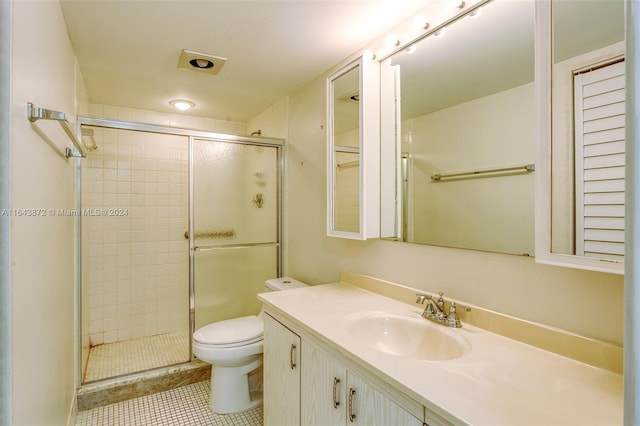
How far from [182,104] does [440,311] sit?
2753 millimetres

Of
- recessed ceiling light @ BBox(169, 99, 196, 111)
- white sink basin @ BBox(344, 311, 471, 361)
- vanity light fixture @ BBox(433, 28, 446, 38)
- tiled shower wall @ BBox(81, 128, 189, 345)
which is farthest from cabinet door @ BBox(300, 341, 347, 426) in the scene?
recessed ceiling light @ BBox(169, 99, 196, 111)

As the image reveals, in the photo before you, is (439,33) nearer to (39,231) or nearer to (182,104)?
(39,231)

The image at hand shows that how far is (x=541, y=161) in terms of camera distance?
3.32ft

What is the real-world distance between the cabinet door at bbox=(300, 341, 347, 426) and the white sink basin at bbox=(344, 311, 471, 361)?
0.51ft

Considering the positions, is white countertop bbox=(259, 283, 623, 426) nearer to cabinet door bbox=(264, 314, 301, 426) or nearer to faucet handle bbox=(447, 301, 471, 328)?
faucet handle bbox=(447, 301, 471, 328)

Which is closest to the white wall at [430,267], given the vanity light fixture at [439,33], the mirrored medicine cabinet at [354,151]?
the mirrored medicine cabinet at [354,151]

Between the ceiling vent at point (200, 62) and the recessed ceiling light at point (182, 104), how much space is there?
2.52 feet

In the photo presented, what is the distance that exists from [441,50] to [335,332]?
131 cm

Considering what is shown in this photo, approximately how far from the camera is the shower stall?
250 cm

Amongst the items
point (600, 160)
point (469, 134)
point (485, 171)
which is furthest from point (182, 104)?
point (600, 160)

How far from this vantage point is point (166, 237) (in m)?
3.19

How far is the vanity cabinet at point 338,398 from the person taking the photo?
37.0 inches

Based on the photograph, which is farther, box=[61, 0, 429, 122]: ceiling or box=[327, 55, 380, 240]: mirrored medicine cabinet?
box=[327, 55, 380, 240]: mirrored medicine cabinet

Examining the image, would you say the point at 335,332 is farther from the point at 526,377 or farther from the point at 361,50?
the point at 361,50
